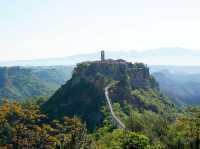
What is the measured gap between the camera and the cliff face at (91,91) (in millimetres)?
166900

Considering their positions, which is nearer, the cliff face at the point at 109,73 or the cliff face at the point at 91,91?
the cliff face at the point at 91,91

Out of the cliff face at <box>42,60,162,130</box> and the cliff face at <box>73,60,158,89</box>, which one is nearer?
the cliff face at <box>42,60,162,130</box>

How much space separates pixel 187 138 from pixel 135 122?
28.8 meters

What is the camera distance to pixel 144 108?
17012 cm

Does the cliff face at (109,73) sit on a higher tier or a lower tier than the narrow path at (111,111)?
higher

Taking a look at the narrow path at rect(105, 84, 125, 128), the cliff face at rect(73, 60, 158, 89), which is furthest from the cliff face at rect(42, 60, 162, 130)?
the narrow path at rect(105, 84, 125, 128)

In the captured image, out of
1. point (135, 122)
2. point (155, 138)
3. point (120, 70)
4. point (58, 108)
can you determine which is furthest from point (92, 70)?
point (155, 138)

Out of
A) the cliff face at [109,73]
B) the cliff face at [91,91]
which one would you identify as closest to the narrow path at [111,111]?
the cliff face at [91,91]

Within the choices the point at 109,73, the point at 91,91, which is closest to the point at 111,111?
the point at 91,91

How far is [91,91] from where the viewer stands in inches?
6969

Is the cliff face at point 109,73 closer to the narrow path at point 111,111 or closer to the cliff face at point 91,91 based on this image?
the cliff face at point 91,91

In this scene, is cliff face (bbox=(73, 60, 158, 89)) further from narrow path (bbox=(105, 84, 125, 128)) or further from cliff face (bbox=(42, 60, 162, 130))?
narrow path (bbox=(105, 84, 125, 128))

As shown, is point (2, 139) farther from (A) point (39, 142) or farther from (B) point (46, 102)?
(B) point (46, 102)

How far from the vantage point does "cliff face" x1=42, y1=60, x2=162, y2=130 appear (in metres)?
167
